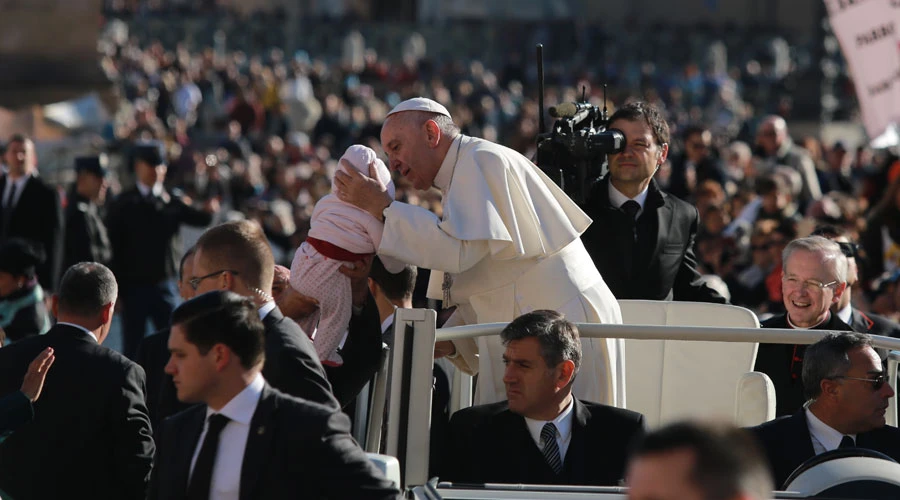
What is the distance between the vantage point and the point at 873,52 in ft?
32.9

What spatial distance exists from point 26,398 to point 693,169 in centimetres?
920

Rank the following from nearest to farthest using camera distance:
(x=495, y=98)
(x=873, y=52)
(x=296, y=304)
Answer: (x=296, y=304) → (x=873, y=52) → (x=495, y=98)

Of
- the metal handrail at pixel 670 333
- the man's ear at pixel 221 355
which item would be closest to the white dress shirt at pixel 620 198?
the metal handrail at pixel 670 333

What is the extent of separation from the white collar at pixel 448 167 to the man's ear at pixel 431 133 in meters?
0.07

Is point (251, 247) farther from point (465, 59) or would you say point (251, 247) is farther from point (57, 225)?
point (465, 59)

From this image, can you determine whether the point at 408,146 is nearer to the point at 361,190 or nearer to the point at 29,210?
the point at 361,190

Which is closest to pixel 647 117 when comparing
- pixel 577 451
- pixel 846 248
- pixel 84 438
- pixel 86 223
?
pixel 846 248

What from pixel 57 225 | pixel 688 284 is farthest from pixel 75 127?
pixel 688 284

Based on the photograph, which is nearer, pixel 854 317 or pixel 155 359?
pixel 155 359

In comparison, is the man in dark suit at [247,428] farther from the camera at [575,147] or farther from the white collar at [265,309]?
the camera at [575,147]

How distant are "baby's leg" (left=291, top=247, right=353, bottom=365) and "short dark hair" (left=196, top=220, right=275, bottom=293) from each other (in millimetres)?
369

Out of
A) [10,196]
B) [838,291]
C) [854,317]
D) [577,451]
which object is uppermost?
[10,196]

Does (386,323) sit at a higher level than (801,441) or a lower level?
higher

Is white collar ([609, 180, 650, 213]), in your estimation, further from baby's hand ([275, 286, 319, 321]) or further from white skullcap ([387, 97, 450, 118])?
baby's hand ([275, 286, 319, 321])
